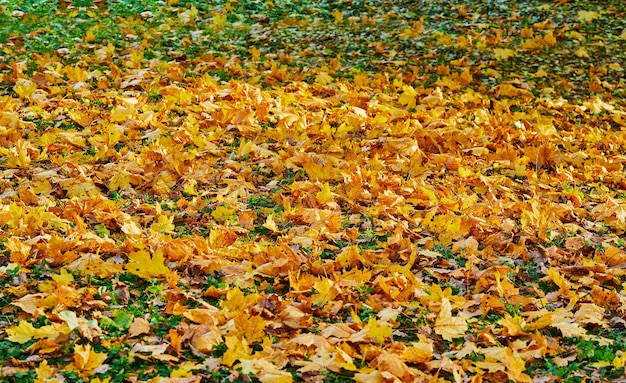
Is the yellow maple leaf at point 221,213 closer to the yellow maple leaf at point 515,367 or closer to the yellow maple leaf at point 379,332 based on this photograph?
the yellow maple leaf at point 379,332

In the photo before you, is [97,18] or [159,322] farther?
[97,18]

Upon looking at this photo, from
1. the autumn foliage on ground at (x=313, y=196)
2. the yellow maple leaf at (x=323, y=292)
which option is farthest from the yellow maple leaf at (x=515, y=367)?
the yellow maple leaf at (x=323, y=292)

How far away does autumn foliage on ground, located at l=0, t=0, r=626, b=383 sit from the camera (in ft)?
9.65

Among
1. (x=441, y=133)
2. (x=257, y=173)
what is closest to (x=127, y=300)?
(x=257, y=173)

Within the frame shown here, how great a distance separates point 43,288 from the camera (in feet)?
10.5

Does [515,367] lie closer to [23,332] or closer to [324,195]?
[324,195]

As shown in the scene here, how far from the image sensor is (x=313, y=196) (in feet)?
14.8

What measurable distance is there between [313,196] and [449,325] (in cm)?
164

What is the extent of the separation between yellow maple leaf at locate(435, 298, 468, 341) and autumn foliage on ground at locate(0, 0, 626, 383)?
14 millimetres

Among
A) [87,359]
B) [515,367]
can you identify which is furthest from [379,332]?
[87,359]

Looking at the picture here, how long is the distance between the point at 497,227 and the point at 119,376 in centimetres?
250

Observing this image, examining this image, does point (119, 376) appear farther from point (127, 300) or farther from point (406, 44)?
point (406, 44)

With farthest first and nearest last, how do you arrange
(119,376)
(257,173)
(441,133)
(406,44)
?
1. (406,44)
2. (441,133)
3. (257,173)
4. (119,376)

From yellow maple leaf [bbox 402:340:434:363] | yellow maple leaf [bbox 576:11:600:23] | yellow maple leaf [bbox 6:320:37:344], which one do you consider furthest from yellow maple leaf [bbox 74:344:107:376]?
yellow maple leaf [bbox 576:11:600:23]
